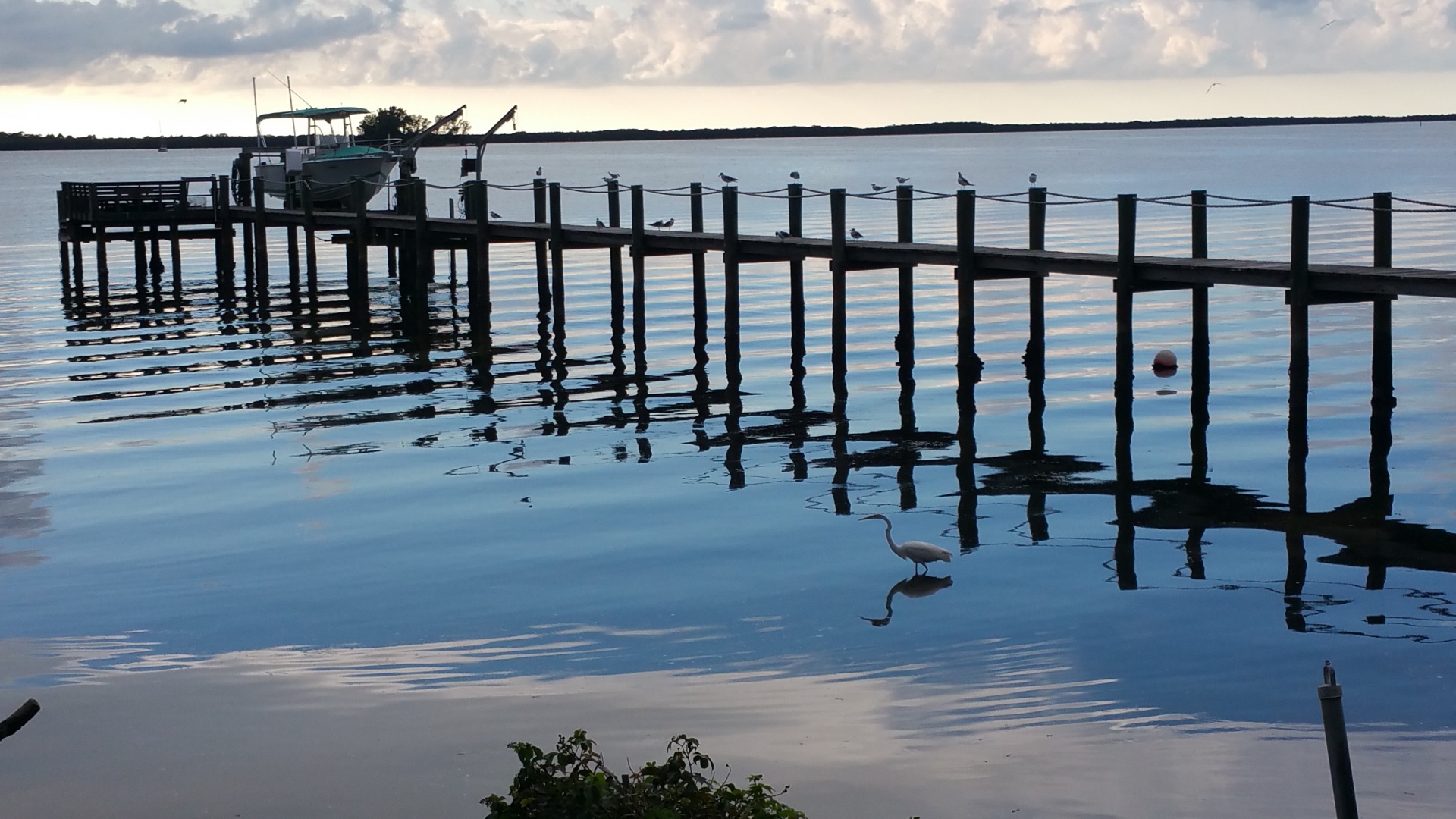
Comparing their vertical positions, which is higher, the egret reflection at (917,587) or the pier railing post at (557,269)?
the pier railing post at (557,269)

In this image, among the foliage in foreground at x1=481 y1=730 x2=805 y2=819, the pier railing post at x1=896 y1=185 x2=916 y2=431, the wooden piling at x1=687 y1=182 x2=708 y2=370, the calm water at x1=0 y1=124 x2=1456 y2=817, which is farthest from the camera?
the wooden piling at x1=687 y1=182 x2=708 y2=370

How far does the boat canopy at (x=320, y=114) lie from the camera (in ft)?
134

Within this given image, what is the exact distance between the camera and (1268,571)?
1175 cm

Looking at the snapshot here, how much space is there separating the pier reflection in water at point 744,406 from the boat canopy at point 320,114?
961cm

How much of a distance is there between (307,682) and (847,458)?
25.5ft

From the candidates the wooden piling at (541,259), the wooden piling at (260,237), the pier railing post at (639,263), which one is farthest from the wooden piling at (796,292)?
the wooden piling at (260,237)

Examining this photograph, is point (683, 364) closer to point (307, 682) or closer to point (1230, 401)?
point (1230, 401)

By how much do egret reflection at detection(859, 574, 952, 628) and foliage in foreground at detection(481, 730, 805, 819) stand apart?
5.49m

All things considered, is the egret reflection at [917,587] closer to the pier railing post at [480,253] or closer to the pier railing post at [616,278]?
the pier railing post at [616,278]

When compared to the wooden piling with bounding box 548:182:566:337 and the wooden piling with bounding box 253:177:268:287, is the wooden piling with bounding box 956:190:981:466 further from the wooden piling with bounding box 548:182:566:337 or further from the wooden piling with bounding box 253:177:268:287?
the wooden piling with bounding box 253:177:268:287

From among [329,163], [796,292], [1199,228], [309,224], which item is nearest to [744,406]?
[796,292]

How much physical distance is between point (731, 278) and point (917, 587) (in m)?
11.1

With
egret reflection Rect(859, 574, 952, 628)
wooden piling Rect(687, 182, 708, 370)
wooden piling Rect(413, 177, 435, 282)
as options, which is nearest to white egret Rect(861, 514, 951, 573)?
egret reflection Rect(859, 574, 952, 628)

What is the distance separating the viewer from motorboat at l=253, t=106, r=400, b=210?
37844mm
